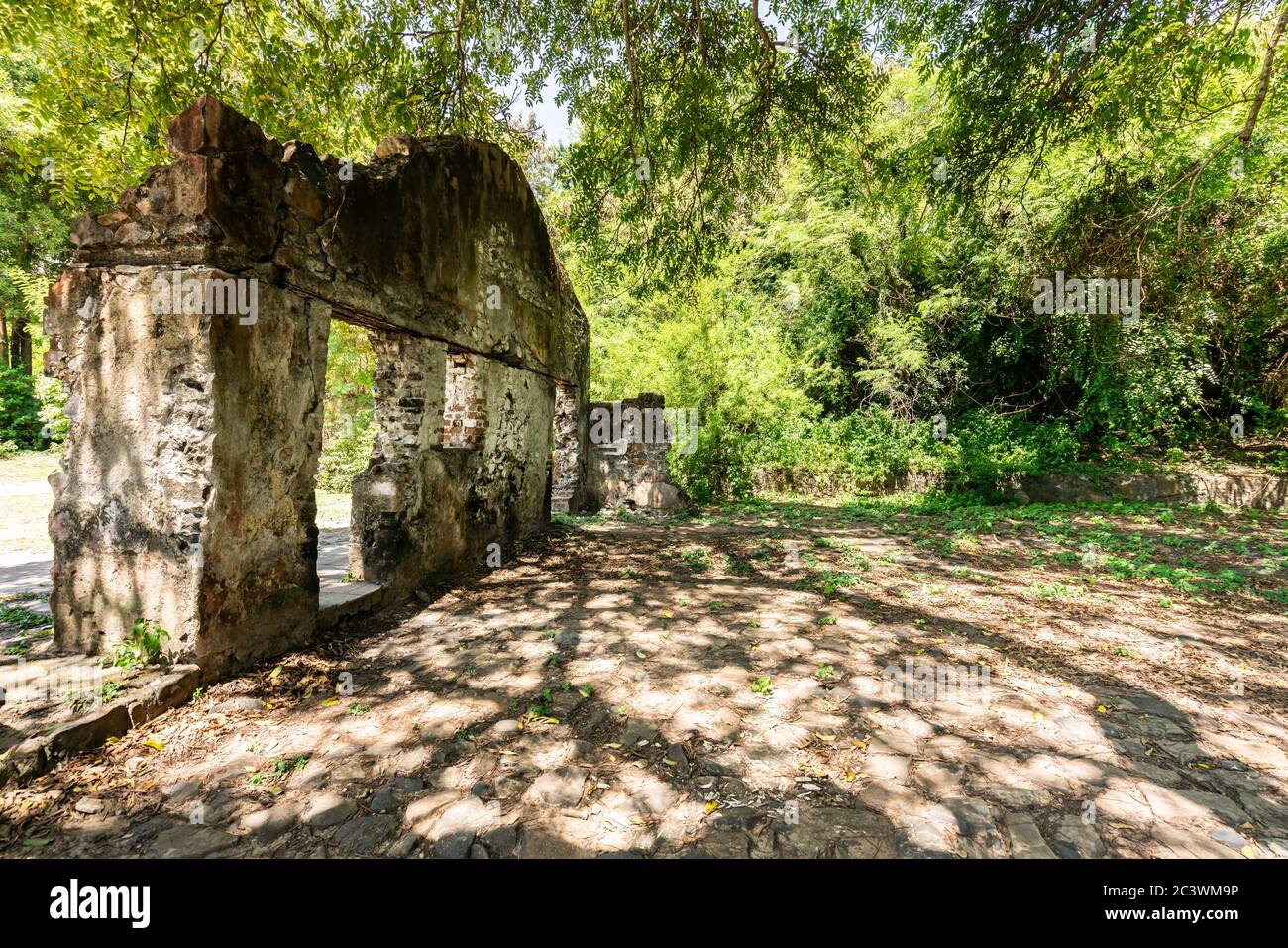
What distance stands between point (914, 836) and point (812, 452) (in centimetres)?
1198

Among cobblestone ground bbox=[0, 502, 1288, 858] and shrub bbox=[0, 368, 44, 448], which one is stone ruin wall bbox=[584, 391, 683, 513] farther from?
shrub bbox=[0, 368, 44, 448]

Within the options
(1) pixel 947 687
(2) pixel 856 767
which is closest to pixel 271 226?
(2) pixel 856 767

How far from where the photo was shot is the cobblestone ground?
2143mm

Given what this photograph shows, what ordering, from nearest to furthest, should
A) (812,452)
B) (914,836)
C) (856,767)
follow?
(914,836)
(856,767)
(812,452)

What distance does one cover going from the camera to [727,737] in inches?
112

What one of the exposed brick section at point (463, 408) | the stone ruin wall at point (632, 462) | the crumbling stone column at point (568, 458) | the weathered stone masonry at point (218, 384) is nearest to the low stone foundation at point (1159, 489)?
the stone ruin wall at point (632, 462)

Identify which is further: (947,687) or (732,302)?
(732,302)

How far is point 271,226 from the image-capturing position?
342 cm

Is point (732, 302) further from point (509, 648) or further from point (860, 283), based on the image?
point (509, 648)

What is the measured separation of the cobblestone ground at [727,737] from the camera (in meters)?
2.14

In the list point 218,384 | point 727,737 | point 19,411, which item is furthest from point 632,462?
point 19,411
